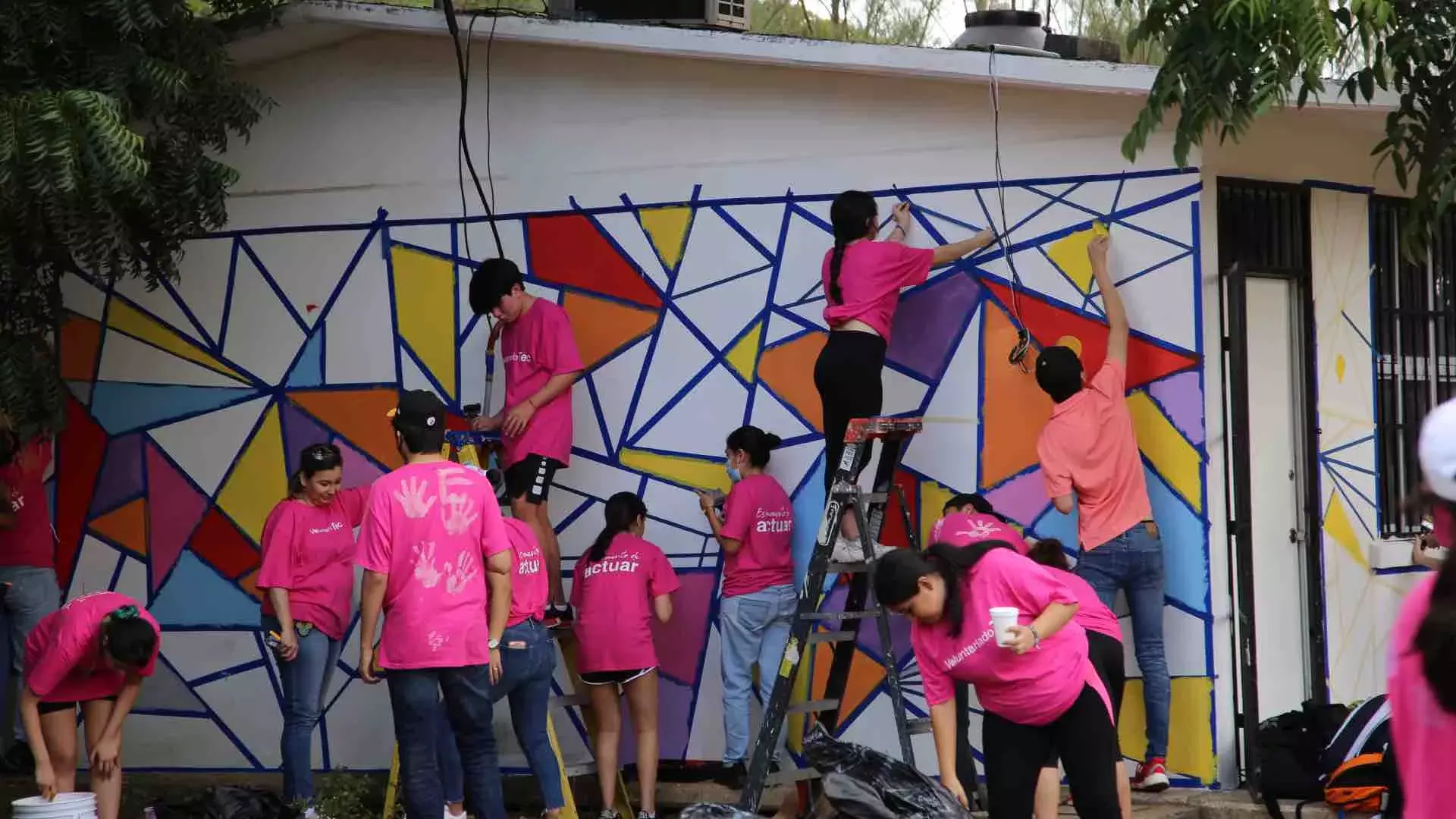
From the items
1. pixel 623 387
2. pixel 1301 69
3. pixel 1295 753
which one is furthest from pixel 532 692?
pixel 1301 69

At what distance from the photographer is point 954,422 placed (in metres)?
8.66

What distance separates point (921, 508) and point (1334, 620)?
2255 millimetres

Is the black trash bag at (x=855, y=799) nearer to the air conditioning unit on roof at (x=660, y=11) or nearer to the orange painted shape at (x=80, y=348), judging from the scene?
the air conditioning unit on roof at (x=660, y=11)

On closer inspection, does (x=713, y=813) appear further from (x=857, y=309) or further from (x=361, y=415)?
(x=361, y=415)

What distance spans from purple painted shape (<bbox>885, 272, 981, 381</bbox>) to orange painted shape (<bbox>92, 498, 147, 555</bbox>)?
14.0ft

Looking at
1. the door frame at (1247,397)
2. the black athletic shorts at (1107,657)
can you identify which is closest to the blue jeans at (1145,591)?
the door frame at (1247,397)

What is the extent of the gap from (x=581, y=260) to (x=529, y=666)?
236 centimetres

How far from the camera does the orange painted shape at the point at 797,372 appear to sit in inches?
349

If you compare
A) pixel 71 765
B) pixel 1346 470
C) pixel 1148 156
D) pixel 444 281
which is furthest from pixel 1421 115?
pixel 71 765

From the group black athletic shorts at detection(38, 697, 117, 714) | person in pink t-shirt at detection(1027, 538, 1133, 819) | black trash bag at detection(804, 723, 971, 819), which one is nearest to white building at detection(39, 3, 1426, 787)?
person in pink t-shirt at detection(1027, 538, 1133, 819)

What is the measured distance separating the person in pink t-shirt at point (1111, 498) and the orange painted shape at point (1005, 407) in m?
0.36

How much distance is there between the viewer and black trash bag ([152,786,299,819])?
8414 millimetres

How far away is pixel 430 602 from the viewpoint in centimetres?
674

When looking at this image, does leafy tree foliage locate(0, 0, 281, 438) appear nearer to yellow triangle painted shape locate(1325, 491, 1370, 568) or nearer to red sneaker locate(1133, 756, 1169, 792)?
red sneaker locate(1133, 756, 1169, 792)
